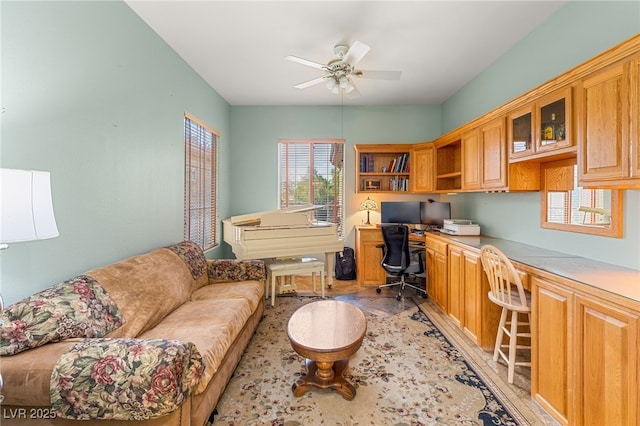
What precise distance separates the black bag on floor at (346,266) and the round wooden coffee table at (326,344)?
7.40 feet

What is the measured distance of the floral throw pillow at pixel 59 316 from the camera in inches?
47.1

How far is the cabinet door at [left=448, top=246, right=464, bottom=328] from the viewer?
2.76 m

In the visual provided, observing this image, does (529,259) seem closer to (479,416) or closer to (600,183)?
(600,183)

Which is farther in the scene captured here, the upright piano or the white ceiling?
the upright piano

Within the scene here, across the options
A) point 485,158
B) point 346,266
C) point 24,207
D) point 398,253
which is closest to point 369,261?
point 346,266

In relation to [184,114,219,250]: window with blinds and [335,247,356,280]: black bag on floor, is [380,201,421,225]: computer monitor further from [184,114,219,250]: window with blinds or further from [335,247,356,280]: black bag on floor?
[184,114,219,250]: window with blinds

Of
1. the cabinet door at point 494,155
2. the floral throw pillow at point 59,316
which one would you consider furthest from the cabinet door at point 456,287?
the floral throw pillow at point 59,316

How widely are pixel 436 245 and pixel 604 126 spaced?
196 centimetres

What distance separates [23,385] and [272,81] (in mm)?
3529

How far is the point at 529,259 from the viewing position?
2.00 m

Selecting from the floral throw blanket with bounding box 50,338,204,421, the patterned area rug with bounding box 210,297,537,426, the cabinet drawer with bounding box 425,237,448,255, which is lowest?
the patterned area rug with bounding box 210,297,537,426

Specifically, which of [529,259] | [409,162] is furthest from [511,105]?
[409,162]

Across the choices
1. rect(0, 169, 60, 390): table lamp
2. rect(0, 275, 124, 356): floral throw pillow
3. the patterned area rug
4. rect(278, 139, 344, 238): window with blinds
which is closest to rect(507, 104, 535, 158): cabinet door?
the patterned area rug

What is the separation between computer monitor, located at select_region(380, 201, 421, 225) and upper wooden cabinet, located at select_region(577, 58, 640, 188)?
2585 mm
